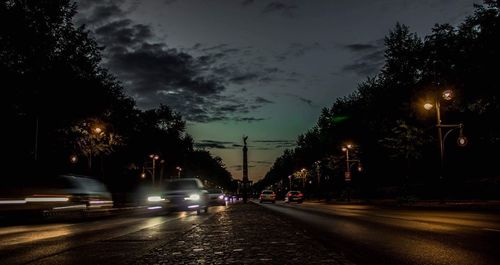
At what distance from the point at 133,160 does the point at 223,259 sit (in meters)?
75.6

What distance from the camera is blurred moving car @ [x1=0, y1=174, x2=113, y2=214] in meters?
20.2

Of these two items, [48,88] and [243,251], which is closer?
[243,251]

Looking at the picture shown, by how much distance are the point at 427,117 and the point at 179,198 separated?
114 ft

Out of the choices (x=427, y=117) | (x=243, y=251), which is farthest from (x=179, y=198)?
(x=427, y=117)

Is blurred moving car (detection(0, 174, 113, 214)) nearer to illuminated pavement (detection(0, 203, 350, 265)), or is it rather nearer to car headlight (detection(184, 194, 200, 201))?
car headlight (detection(184, 194, 200, 201))

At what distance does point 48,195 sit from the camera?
21.2m

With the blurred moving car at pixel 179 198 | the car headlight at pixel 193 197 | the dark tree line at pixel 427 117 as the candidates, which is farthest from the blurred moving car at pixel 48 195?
the dark tree line at pixel 427 117

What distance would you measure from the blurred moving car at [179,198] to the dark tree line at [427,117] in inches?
725

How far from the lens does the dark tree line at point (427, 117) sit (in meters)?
35.6

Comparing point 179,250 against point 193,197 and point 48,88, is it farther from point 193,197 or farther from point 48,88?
point 48,88

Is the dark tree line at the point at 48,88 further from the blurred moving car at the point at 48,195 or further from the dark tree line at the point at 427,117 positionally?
the dark tree line at the point at 427,117

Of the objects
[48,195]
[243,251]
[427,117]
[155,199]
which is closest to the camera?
[243,251]

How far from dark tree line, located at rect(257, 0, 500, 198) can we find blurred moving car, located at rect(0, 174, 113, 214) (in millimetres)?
23556

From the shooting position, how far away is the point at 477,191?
42.0 meters
